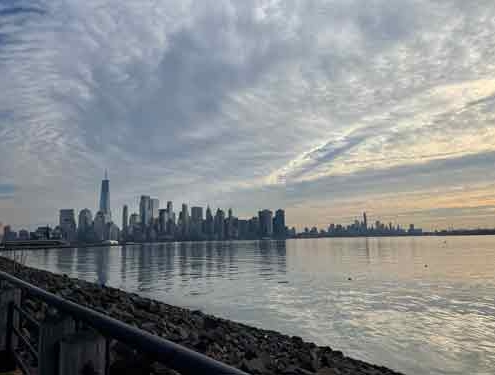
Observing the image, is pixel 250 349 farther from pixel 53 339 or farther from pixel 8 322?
pixel 53 339

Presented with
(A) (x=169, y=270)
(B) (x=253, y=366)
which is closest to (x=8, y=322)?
(B) (x=253, y=366)

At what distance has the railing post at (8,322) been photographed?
4750mm

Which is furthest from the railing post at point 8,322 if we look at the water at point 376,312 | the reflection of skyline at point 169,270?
the reflection of skyline at point 169,270

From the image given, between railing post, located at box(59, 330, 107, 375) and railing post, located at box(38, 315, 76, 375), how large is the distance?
343 mm

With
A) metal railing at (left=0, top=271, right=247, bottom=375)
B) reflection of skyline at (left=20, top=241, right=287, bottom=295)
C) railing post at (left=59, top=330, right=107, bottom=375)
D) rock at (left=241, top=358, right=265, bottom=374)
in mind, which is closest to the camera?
metal railing at (left=0, top=271, right=247, bottom=375)

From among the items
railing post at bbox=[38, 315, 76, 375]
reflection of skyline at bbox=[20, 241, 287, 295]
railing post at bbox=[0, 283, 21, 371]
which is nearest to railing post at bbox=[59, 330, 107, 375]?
railing post at bbox=[38, 315, 76, 375]

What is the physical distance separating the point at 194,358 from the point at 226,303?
24127 mm

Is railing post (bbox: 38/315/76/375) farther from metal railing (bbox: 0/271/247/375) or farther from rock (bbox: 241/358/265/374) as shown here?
rock (bbox: 241/358/265/374)

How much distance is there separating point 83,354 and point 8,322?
3.36 meters

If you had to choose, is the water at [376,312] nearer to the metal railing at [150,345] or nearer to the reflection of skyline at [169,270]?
the reflection of skyline at [169,270]

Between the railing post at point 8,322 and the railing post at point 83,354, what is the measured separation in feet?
10.2

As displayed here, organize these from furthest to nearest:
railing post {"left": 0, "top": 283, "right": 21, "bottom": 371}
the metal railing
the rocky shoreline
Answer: the rocky shoreline < railing post {"left": 0, "top": 283, "right": 21, "bottom": 371} < the metal railing

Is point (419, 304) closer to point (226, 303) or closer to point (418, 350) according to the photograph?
point (418, 350)

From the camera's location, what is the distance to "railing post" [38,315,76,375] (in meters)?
2.55
